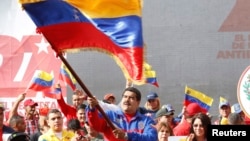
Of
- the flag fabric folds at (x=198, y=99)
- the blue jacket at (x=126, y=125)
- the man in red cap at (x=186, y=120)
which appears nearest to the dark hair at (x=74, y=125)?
the man in red cap at (x=186, y=120)

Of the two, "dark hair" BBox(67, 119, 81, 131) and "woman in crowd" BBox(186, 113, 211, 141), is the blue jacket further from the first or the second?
"dark hair" BBox(67, 119, 81, 131)

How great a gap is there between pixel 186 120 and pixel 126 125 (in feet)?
12.0

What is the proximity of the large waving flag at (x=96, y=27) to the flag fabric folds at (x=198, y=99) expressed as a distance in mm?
5364

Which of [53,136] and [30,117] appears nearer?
[53,136]

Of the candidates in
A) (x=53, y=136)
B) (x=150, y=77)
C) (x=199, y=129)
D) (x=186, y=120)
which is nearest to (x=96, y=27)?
(x=199, y=129)

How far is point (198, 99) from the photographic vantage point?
533 inches

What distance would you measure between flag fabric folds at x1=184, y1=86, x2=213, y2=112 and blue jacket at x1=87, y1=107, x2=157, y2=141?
5.48 meters

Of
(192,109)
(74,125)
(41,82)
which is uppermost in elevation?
(41,82)

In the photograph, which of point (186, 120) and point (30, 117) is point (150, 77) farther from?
point (30, 117)

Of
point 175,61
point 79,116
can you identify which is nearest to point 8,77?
point 175,61

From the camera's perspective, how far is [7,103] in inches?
605

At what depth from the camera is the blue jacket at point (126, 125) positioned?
7605 mm

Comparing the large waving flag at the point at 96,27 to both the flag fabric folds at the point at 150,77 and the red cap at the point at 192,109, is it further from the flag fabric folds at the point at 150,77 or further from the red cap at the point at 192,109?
the flag fabric folds at the point at 150,77

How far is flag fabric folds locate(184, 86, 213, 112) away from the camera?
13391 mm
